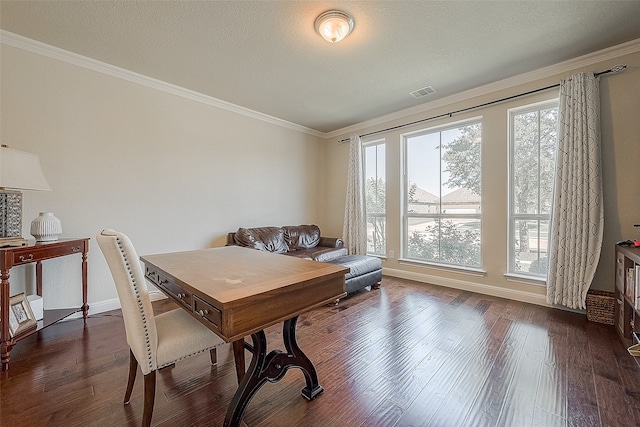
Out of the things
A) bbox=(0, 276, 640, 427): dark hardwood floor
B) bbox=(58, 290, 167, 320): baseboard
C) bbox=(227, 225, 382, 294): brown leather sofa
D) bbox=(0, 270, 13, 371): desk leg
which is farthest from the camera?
bbox=(227, 225, 382, 294): brown leather sofa

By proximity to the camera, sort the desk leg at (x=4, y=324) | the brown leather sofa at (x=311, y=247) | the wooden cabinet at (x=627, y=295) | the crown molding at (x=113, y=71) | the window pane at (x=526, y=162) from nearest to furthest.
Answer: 1. the desk leg at (x=4, y=324)
2. the wooden cabinet at (x=627, y=295)
3. the crown molding at (x=113, y=71)
4. the window pane at (x=526, y=162)
5. the brown leather sofa at (x=311, y=247)

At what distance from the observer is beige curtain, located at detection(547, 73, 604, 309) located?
251 centimetres

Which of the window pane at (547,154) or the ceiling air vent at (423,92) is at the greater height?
the ceiling air vent at (423,92)

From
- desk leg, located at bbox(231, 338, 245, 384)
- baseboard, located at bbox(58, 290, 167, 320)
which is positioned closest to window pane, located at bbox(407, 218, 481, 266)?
desk leg, located at bbox(231, 338, 245, 384)

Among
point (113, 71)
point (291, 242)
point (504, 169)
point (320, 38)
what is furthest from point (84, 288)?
point (504, 169)

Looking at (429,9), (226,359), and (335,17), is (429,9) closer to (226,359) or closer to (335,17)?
(335,17)

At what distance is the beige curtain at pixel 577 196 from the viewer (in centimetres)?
251

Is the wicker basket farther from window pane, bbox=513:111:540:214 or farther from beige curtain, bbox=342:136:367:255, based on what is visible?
beige curtain, bbox=342:136:367:255

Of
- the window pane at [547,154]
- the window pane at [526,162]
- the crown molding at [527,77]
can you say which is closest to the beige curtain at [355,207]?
the crown molding at [527,77]

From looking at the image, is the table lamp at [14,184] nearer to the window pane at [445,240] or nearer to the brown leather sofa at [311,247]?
the brown leather sofa at [311,247]

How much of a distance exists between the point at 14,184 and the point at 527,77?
16.4 feet

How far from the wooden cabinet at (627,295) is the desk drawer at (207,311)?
2.89 metres

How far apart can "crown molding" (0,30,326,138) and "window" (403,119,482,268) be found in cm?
265

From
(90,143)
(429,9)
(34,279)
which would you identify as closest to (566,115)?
(429,9)
